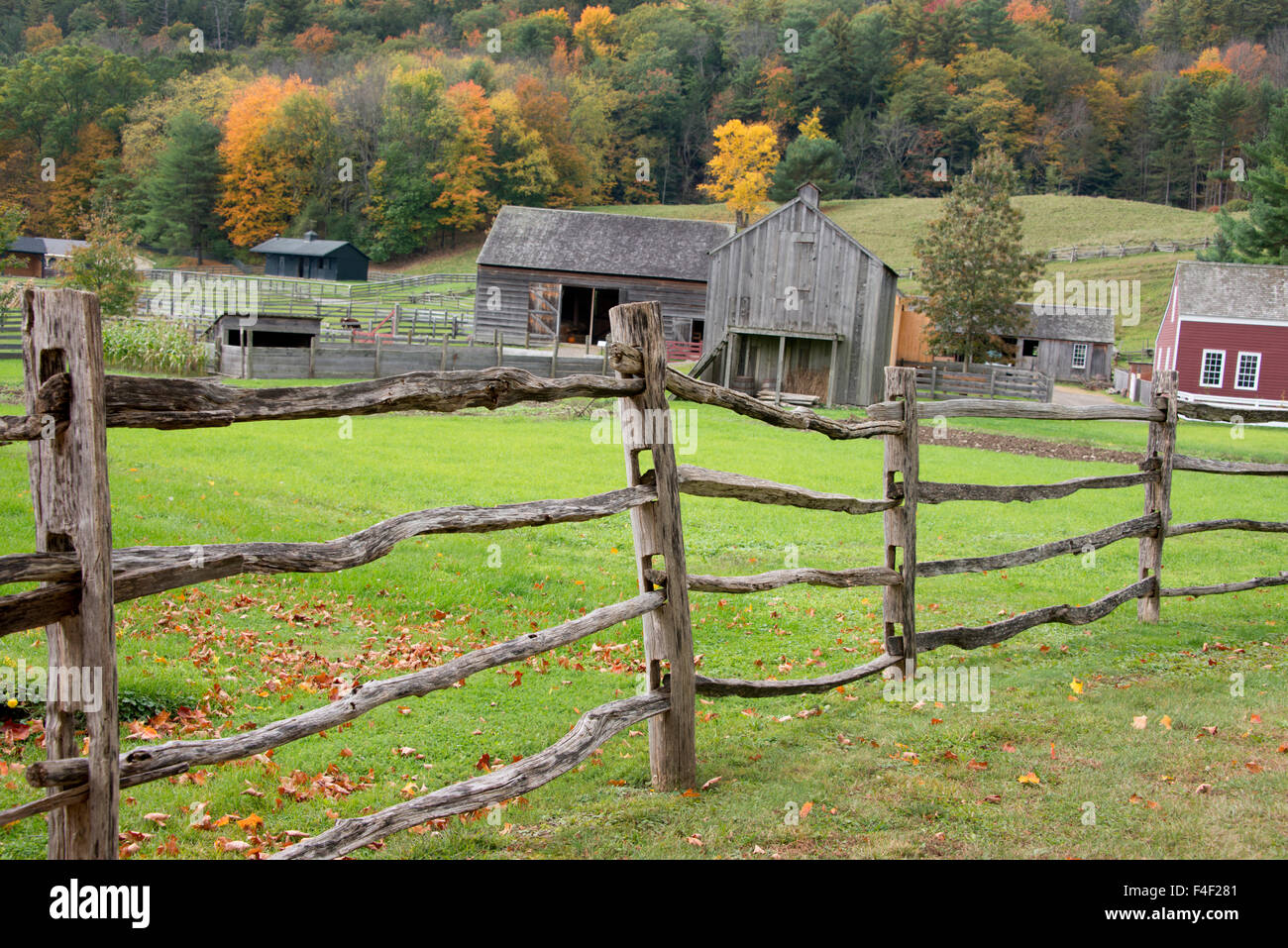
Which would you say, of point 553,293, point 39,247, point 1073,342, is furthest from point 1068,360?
point 39,247

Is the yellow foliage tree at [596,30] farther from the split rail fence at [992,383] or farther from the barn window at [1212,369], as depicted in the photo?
the barn window at [1212,369]

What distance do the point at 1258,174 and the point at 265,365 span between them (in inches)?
1977

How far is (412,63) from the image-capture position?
95.1 meters

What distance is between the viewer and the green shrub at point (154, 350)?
28.2m

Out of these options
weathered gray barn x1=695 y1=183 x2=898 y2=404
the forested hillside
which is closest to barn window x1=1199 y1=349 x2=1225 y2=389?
weathered gray barn x1=695 y1=183 x2=898 y2=404

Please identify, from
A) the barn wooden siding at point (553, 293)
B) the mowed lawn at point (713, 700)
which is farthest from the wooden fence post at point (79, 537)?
the barn wooden siding at point (553, 293)

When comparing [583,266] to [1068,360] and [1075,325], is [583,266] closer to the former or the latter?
[1075,325]

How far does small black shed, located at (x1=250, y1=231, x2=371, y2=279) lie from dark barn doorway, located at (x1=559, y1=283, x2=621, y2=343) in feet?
83.2

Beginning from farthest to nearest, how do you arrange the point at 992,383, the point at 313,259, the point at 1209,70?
1. the point at 1209,70
2. the point at 313,259
3. the point at 992,383

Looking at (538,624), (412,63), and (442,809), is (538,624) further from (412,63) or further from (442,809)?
(412,63)

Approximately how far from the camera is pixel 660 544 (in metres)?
4.91

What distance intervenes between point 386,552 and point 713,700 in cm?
347

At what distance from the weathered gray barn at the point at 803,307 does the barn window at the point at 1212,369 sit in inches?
642
